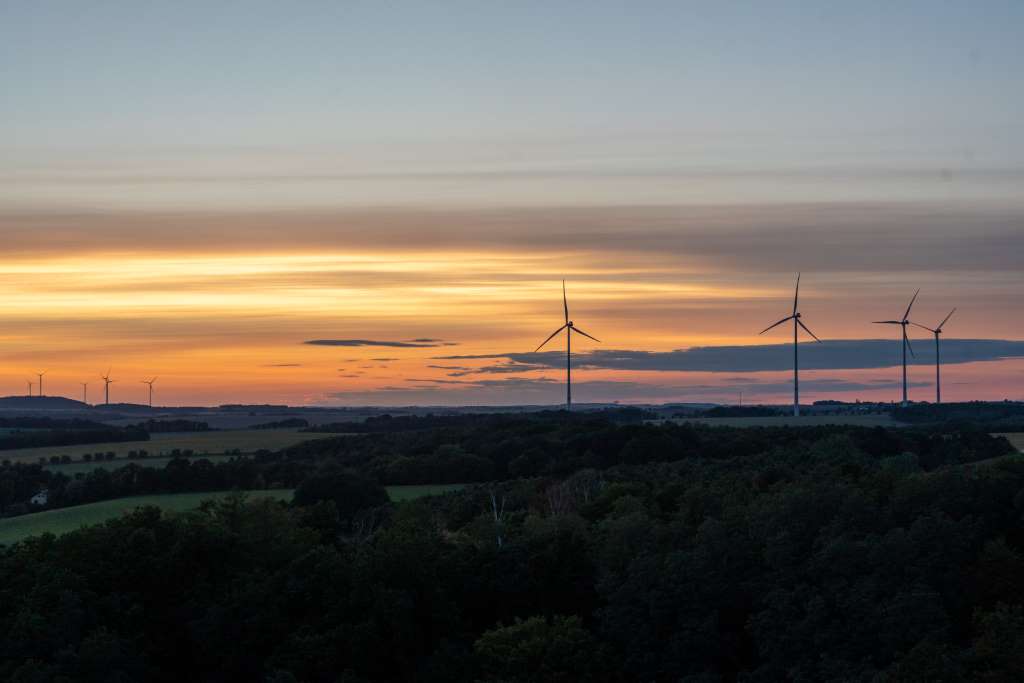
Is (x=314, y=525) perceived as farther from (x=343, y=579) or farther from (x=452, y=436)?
(x=452, y=436)

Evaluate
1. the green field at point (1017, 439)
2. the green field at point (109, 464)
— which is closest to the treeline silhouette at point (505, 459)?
the green field at point (109, 464)

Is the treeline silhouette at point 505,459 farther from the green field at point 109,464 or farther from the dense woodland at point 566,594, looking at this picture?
the dense woodland at point 566,594

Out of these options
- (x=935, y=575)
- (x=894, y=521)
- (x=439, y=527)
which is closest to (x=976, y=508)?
(x=894, y=521)

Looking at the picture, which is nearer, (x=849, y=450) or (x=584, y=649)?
(x=584, y=649)

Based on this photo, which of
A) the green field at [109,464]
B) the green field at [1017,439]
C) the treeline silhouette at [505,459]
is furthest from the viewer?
the green field at [109,464]

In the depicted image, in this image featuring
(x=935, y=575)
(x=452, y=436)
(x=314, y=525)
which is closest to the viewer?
(x=935, y=575)

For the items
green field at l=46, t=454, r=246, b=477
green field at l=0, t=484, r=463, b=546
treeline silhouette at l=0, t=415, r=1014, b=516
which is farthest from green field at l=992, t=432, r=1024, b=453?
green field at l=46, t=454, r=246, b=477

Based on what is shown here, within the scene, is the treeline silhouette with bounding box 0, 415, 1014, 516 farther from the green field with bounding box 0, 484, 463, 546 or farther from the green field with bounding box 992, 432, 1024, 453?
the green field with bounding box 0, 484, 463, 546
